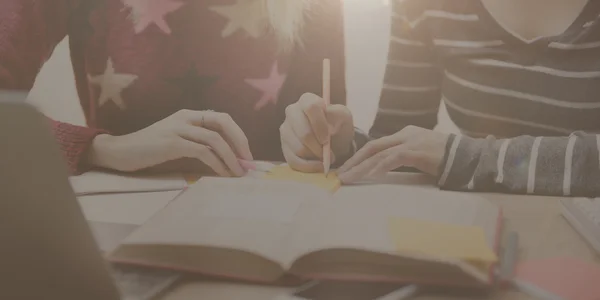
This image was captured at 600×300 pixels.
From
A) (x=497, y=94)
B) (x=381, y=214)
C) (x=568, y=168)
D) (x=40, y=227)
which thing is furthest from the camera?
(x=497, y=94)

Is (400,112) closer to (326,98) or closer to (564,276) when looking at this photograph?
(326,98)

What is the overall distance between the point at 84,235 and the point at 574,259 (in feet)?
1.38

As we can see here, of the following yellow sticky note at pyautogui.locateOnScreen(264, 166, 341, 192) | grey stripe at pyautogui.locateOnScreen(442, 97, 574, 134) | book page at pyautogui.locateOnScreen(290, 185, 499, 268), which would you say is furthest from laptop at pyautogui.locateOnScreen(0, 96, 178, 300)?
grey stripe at pyautogui.locateOnScreen(442, 97, 574, 134)

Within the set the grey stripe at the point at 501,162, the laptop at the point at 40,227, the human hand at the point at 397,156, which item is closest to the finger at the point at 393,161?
the human hand at the point at 397,156

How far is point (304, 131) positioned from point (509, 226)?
0.28 meters

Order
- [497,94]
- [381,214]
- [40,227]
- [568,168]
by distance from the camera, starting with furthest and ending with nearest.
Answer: [497,94] → [568,168] → [381,214] → [40,227]

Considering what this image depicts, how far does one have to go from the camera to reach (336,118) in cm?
75

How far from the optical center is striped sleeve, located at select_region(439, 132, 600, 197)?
2.21 ft

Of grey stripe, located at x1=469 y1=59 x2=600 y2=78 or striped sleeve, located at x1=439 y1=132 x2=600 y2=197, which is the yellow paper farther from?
grey stripe, located at x1=469 y1=59 x2=600 y2=78

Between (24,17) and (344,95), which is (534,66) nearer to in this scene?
(344,95)

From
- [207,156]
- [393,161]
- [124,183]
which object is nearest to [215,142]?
[207,156]

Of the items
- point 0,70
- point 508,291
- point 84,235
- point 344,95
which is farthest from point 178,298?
point 0,70

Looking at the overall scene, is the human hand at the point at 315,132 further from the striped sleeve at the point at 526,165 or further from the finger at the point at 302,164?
the striped sleeve at the point at 526,165

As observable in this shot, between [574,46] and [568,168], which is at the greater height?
[574,46]
